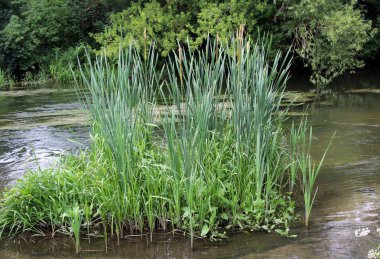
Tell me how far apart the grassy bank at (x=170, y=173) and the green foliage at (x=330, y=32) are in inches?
315

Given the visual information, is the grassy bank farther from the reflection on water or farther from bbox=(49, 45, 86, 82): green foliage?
bbox=(49, 45, 86, 82): green foliage

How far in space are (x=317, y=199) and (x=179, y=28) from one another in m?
10.8

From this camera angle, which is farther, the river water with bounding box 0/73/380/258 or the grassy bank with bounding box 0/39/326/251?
the grassy bank with bounding box 0/39/326/251

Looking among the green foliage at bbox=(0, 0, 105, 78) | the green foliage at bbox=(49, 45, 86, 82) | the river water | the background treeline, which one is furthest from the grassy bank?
the green foliage at bbox=(0, 0, 105, 78)

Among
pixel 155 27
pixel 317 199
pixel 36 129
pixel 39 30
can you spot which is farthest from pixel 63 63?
pixel 317 199

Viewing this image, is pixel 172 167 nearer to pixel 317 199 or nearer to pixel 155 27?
pixel 317 199

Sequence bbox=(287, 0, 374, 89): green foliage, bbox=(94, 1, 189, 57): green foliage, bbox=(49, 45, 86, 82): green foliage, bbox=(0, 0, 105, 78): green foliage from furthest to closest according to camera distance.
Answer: bbox=(0, 0, 105, 78): green foliage
bbox=(49, 45, 86, 82): green foliage
bbox=(94, 1, 189, 57): green foliage
bbox=(287, 0, 374, 89): green foliage

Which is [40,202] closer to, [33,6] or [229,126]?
[229,126]

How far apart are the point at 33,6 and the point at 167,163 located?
1659cm

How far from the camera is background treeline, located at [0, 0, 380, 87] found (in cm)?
1212

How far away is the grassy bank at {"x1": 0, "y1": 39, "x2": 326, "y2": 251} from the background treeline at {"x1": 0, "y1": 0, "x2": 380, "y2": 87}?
10.9 ft

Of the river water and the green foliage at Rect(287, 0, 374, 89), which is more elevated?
the green foliage at Rect(287, 0, 374, 89)

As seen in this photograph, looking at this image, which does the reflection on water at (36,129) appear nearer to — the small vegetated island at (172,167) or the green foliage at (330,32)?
the small vegetated island at (172,167)

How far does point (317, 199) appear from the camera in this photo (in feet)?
14.8
